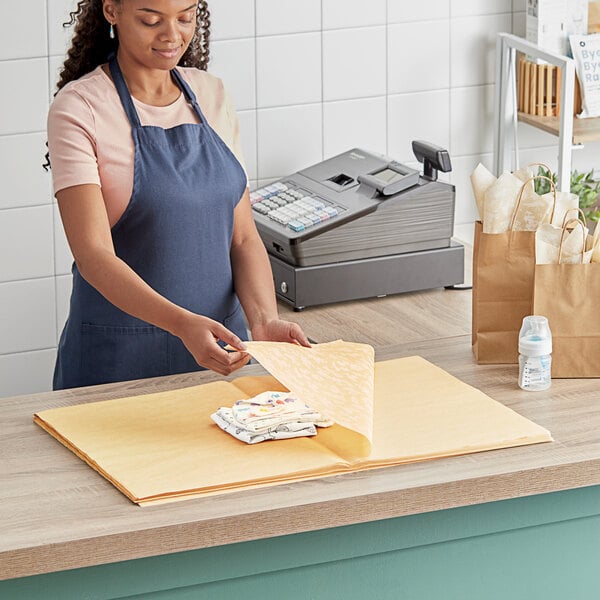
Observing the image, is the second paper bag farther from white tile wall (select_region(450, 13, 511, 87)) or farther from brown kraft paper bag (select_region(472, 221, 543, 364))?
white tile wall (select_region(450, 13, 511, 87))

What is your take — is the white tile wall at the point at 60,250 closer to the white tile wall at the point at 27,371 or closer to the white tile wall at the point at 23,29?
the white tile wall at the point at 27,371

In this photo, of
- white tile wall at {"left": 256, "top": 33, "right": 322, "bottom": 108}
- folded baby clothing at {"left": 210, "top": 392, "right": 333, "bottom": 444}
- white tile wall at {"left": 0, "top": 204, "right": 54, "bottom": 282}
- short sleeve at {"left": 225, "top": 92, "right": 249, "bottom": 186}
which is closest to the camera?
folded baby clothing at {"left": 210, "top": 392, "right": 333, "bottom": 444}

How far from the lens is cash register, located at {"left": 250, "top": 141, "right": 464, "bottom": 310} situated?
8.27 ft

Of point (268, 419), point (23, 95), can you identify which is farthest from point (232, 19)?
point (268, 419)

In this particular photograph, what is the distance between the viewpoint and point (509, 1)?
10.5ft

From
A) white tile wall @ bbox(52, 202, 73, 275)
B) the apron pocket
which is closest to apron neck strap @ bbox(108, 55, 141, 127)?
the apron pocket

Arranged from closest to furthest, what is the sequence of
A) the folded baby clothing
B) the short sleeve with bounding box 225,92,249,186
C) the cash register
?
the folded baby clothing < the short sleeve with bounding box 225,92,249,186 < the cash register

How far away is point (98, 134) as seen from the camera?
2002 mm

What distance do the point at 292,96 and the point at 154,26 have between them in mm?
1136

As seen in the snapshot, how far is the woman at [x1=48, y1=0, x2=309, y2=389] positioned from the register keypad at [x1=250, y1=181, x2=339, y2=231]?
369mm

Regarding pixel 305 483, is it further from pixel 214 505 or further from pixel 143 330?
pixel 143 330

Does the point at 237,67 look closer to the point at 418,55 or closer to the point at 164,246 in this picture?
the point at 418,55

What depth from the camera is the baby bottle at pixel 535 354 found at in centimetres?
180

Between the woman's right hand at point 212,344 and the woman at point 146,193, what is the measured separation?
14 centimetres
